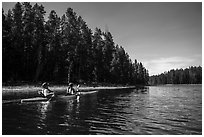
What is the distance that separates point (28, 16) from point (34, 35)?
14.2 ft

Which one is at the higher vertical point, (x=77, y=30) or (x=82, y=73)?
(x=77, y=30)

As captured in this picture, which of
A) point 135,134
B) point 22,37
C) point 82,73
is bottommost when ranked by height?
point 135,134

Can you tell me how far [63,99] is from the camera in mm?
24953

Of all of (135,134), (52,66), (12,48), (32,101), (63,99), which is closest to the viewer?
(135,134)

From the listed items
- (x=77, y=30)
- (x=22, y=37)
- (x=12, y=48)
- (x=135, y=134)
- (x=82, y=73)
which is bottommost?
(x=135, y=134)

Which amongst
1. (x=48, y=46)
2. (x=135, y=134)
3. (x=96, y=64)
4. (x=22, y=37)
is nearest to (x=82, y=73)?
(x=96, y=64)

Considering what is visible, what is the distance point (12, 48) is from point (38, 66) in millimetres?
7632

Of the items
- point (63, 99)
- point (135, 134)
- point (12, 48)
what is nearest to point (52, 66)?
point (12, 48)

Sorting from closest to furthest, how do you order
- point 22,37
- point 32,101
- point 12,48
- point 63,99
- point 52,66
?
point 32,101, point 63,99, point 12,48, point 22,37, point 52,66

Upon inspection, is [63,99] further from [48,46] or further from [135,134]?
[48,46]

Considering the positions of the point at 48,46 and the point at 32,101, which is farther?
the point at 48,46

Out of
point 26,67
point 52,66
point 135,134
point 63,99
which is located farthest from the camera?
point 52,66

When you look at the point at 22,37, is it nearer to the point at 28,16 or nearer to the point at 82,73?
the point at 28,16

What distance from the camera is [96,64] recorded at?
68688 millimetres
